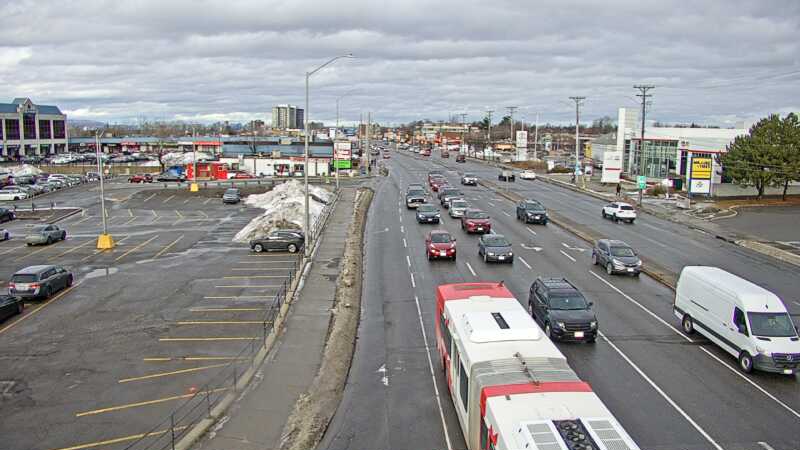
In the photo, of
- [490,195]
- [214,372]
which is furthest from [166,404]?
[490,195]

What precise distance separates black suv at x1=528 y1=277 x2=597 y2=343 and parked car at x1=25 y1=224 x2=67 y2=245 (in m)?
34.1

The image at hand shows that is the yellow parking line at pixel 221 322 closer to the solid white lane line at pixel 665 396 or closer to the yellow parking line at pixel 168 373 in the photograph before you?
the yellow parking line at pixel 168 373

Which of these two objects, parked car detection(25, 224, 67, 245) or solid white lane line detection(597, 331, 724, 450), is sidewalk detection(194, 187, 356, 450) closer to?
solid white lane line detection(597, 331, 724, 450)

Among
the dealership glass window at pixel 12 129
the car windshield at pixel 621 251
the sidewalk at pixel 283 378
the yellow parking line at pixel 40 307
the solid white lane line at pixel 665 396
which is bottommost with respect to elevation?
the yellow parking line at pixel 40 307

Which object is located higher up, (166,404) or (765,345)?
(765,345)

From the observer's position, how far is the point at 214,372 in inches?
736

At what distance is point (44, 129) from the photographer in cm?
14612

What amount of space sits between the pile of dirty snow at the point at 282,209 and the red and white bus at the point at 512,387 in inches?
1134

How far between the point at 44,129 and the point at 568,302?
15277cm

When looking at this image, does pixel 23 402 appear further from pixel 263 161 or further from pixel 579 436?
pixel 263 161

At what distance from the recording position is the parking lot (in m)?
15.9

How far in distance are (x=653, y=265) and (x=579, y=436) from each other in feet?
84.4

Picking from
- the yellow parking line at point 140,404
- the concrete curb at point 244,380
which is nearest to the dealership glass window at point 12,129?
the concrete curb at point 244,380

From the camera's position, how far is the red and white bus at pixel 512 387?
9836 millimetres
